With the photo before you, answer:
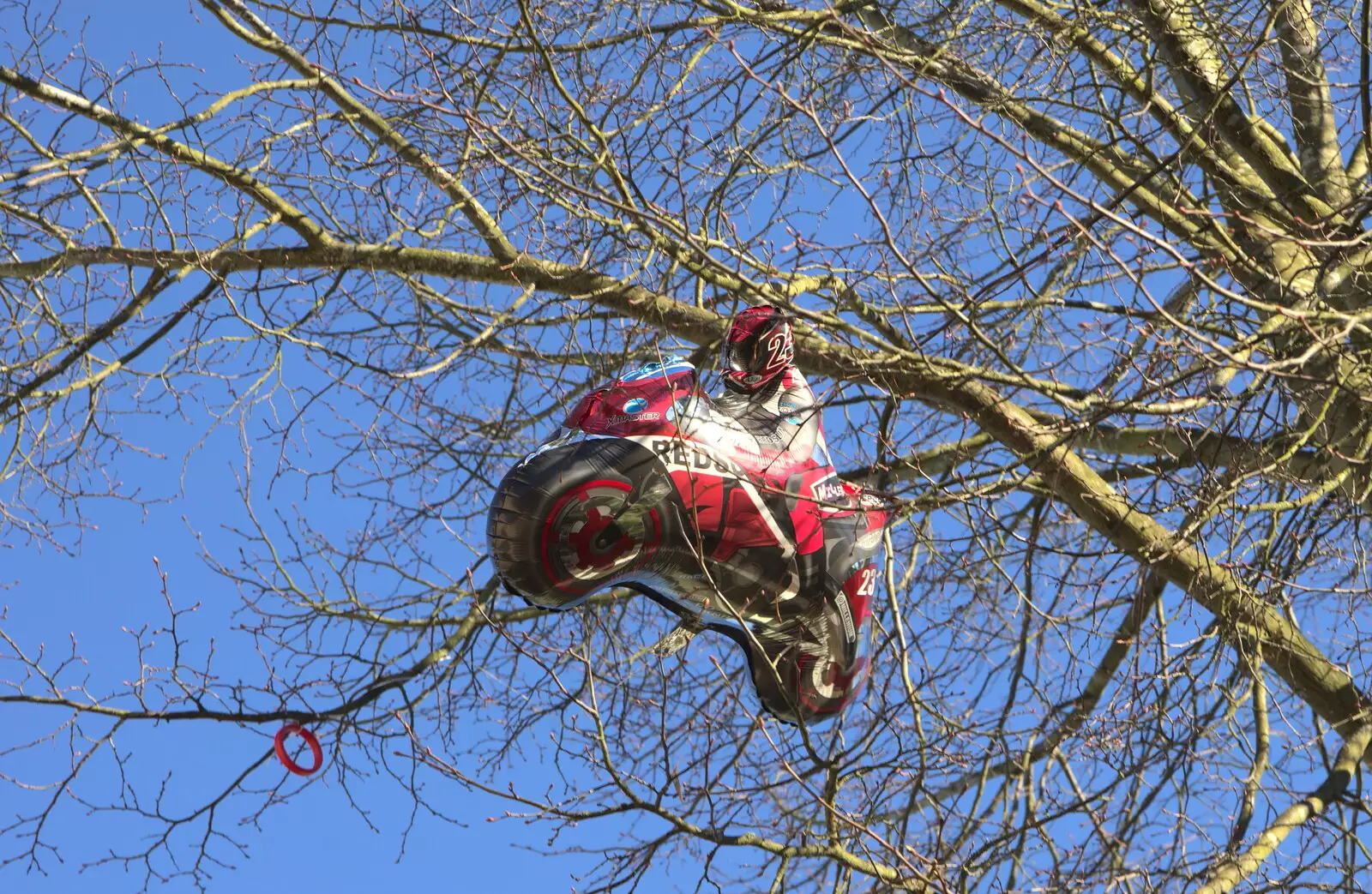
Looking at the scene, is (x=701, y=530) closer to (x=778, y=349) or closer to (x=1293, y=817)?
(x=778, y=349)

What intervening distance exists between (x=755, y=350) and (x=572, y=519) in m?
0.69

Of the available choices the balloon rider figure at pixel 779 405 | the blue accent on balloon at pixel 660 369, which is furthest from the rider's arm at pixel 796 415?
the blue accent on balloon at pixel 660 369

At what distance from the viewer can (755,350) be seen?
357cm

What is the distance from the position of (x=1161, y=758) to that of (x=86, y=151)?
395cm

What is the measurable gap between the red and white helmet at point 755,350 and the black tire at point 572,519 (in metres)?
0.42

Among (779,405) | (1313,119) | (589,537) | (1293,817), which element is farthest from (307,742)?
(1313,119)

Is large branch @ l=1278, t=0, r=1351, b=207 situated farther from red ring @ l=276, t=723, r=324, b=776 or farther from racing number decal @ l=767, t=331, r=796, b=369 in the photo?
red ring @ l=276, t=723, r=324, b=776

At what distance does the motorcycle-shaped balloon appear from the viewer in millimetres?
3223

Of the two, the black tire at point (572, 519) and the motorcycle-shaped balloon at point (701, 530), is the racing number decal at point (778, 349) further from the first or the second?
the black tire at point (572, 519)

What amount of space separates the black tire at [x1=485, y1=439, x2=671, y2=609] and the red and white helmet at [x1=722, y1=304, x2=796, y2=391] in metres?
0.42

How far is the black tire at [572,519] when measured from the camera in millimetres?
3197

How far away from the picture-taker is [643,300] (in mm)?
4453

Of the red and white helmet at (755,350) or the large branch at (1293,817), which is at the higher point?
the red and white helmet at (755,350)

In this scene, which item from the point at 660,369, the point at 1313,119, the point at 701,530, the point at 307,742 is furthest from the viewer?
the point at 1313,119
